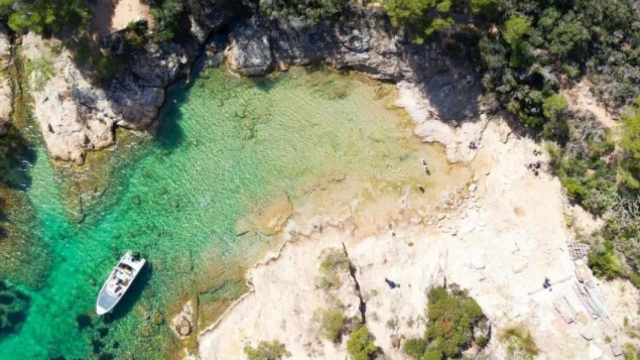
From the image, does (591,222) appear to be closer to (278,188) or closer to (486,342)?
(486,342)

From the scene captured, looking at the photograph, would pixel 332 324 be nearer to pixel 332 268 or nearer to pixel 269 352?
pixel 332 268

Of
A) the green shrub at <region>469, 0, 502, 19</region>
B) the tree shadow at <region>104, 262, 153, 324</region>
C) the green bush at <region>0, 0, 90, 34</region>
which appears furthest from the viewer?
the tree shadow at <region>104, 262, 153, 324</region>

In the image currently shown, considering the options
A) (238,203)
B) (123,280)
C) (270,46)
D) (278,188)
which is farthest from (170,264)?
(270,46)

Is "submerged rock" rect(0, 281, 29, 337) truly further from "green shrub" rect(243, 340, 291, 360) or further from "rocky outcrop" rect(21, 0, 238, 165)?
"green shrub" rect(243, 340, 291, 360)

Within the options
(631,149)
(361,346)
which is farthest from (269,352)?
(631,149)

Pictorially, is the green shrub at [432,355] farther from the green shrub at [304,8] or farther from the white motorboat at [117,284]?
the green shrub at [304,8]

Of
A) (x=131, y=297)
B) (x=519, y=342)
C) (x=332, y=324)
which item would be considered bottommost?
(x=519, y=342)

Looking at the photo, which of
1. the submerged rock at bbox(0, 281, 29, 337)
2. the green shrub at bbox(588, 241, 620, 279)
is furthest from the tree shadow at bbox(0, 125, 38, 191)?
the green shrub at bbox(588, 241, 620, 279)
